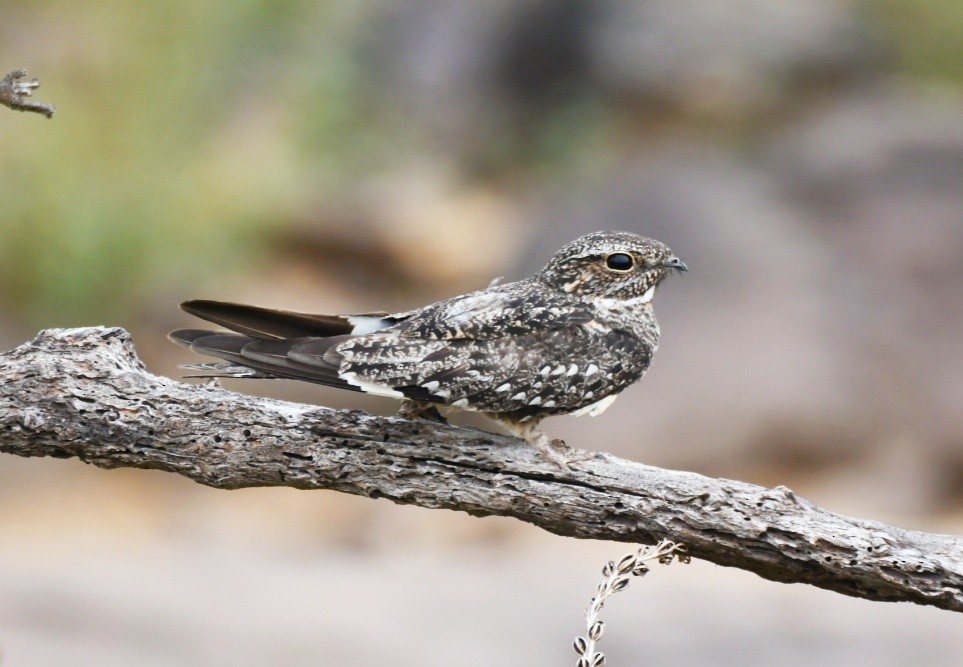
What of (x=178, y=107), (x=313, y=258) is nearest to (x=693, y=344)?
(x=313, y=258)

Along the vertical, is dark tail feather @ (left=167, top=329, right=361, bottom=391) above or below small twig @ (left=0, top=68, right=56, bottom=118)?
below

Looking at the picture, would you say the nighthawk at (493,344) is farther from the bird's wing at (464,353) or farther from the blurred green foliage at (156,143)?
the blurred green foliage at (156,143)

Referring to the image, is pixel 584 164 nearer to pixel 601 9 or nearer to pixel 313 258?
pixel 601 9

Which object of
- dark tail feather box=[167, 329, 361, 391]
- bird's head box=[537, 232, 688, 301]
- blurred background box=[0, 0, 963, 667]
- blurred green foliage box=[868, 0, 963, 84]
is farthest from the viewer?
blurred green foliage box=[868, 0, 963, 84]

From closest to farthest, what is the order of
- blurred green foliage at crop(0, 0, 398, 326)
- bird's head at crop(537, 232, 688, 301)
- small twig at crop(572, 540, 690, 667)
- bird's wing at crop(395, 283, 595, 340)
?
1. small twig at crop(572, 540, 690, 667)
2. bird's wing at crop(395, 283, 595, 340)
3. bird's head at crop(537, 232, 688, 301)
4. blurred green foliage at crop(0, 0, 398, 326)

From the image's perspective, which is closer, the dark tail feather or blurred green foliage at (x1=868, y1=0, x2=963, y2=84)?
the dark tail feather

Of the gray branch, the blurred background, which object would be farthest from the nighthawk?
the blurred background

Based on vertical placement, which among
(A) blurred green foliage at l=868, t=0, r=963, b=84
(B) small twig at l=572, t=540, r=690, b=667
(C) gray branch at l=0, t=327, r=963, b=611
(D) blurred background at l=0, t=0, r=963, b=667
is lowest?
(B) small twig at l=572, t=540, r=690, b=667

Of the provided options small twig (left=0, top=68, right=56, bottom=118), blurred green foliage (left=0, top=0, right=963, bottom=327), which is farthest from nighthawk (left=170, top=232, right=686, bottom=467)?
blurred green foliage (left=0, top=0, right=963, bottom=327)

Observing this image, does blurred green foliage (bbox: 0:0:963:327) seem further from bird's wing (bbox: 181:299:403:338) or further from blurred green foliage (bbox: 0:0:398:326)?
bird's wing (bbox: 181:299:403:338)
